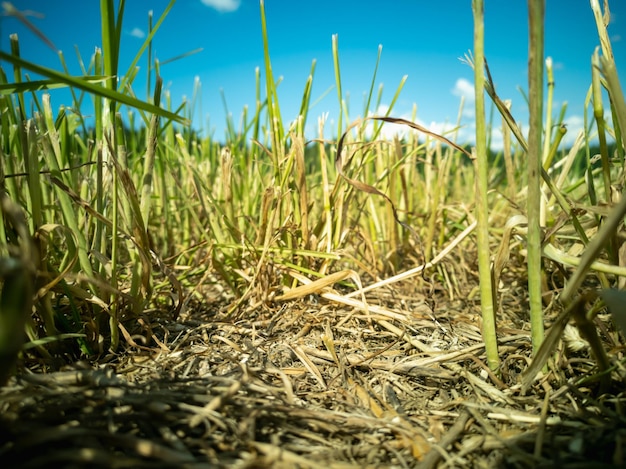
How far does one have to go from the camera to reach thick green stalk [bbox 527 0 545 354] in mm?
474

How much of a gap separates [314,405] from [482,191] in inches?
17.4

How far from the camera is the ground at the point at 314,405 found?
0.45 m

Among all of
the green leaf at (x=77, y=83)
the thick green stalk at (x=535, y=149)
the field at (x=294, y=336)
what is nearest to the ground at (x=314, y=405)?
the field at (x=294, y=336)

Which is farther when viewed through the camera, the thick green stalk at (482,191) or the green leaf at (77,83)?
the thick green stalk at (482,191)

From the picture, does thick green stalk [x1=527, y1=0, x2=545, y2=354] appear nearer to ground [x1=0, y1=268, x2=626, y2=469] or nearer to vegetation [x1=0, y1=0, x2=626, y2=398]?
vegetation [x1=0, y1=0, x2=626, y2=398]

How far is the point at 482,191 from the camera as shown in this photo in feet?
1.92

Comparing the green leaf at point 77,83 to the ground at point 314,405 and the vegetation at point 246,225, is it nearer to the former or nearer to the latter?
the vegetation at point 246,225

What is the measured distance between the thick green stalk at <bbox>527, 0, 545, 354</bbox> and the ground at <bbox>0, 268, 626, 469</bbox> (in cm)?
12

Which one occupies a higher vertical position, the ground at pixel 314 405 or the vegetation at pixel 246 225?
the vegetation at pixel 246 225

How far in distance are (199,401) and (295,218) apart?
0.60 metres

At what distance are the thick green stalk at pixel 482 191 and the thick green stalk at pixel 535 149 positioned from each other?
62 mm

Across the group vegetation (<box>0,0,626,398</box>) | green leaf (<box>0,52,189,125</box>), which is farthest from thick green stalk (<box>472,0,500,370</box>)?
green leaf (<box>0,52,189,125</box>)

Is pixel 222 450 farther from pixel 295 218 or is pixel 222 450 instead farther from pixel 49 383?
pixel 295 218

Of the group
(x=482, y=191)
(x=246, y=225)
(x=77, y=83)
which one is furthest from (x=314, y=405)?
(x=246, y=225)
